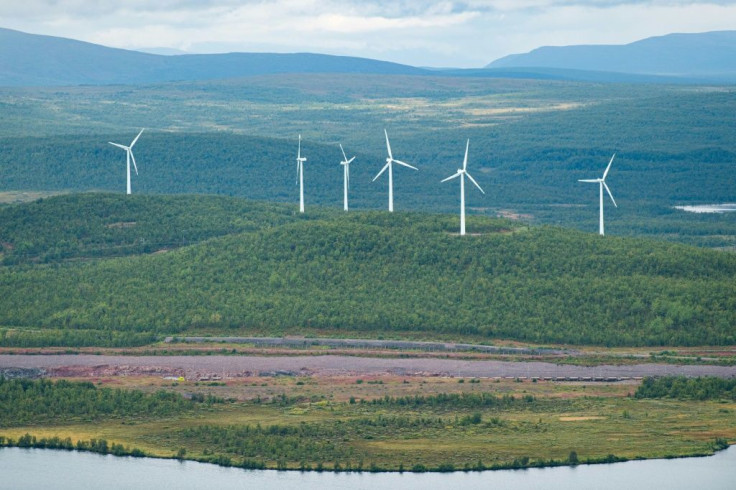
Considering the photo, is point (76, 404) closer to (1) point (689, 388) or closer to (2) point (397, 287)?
(1) point (689, 388)

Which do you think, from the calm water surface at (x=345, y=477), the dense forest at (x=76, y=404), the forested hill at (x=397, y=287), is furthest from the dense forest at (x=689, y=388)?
the dense forest at (x=76, y=404)

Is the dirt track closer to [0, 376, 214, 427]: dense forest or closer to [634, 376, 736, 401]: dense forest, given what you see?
[634, 376, 736, 401]: dense forest

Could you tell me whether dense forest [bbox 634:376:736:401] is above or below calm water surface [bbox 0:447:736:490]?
above

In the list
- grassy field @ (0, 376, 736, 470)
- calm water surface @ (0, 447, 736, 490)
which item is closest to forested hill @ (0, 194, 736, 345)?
grassy field @ (0, 376, 736, 470)

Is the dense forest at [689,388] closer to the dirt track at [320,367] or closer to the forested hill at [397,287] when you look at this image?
the dirt track at [320,367]

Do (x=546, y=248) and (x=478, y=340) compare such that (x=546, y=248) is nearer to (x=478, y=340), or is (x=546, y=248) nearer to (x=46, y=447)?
(x=478, y=340)

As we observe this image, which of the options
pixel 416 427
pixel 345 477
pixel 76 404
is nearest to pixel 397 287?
pixel 76 404
